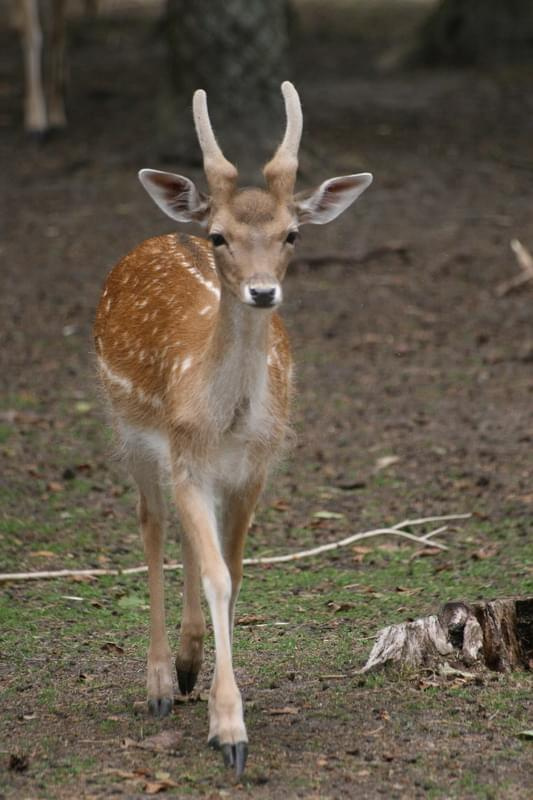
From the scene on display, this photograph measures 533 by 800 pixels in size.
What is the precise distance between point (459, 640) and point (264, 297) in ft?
5.28

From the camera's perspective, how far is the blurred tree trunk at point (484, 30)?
58.0ft

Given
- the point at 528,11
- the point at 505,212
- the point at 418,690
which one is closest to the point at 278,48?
the point at 505,212

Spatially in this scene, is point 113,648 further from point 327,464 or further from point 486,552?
point 327,464

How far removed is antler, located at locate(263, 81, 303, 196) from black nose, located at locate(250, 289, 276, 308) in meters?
0.54

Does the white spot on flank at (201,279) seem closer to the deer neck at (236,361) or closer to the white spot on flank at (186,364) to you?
the white spot on flank at (186,364)

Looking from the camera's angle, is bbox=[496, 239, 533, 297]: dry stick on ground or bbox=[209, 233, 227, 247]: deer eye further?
bbox=[496, 239, 533, 297]: dry stick on ground

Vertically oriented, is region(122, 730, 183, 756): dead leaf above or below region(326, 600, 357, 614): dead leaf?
above

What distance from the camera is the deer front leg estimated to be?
15.3 feet

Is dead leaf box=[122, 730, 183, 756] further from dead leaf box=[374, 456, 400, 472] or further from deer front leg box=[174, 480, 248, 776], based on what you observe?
dead leaf box=[374, 456, 400, 472]

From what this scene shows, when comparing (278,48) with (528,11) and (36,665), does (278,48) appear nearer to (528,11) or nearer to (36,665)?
(528,11)

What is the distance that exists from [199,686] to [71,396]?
450 cm

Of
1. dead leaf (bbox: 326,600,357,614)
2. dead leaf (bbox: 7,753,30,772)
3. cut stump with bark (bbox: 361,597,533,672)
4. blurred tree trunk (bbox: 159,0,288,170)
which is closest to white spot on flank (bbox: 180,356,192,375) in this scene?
cut stump with bark (bbox: 361,597,533,672)

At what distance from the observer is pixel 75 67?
1989 cm

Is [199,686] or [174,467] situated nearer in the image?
[174,467]
